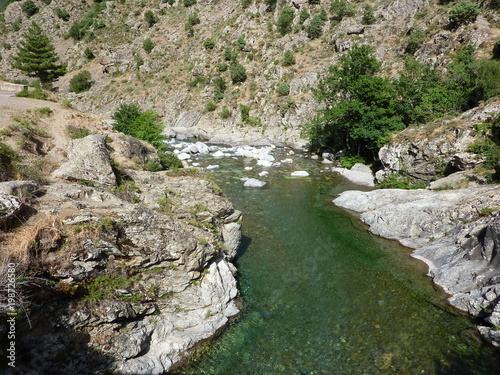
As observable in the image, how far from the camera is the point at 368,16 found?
59.4 m

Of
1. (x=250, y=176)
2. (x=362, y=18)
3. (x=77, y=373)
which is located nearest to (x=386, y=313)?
(x=77, y=373)

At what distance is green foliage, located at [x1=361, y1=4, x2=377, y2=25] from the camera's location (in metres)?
59.5

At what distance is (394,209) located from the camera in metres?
17.8

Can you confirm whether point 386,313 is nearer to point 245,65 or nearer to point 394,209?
point 394,209

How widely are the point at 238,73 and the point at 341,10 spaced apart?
2777 centimetres

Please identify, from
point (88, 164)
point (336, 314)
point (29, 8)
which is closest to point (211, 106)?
point (88, 164)

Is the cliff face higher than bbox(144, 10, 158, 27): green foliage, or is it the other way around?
bbox(144, 10, 158, 27): green foliage

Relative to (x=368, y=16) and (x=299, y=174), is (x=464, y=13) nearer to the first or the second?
(x=368, y=16)

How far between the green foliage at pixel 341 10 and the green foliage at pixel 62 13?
290ft

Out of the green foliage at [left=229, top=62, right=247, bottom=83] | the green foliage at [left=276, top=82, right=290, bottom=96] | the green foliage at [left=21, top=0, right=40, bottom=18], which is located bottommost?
the green foliage at [left=276, top=82, right=290, bottom=96]

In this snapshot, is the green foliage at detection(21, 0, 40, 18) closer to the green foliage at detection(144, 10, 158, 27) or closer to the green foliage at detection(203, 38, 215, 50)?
the green foliage at detection(144, 10, 158, 27)

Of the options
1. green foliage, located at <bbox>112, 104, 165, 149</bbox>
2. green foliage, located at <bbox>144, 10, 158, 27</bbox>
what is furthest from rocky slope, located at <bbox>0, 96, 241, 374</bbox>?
green foliage, located at <bbox>144, 10, 158, 27</bbox>

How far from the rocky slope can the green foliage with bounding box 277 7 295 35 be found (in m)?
69.8

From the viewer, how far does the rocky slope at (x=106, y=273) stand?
694 cm
